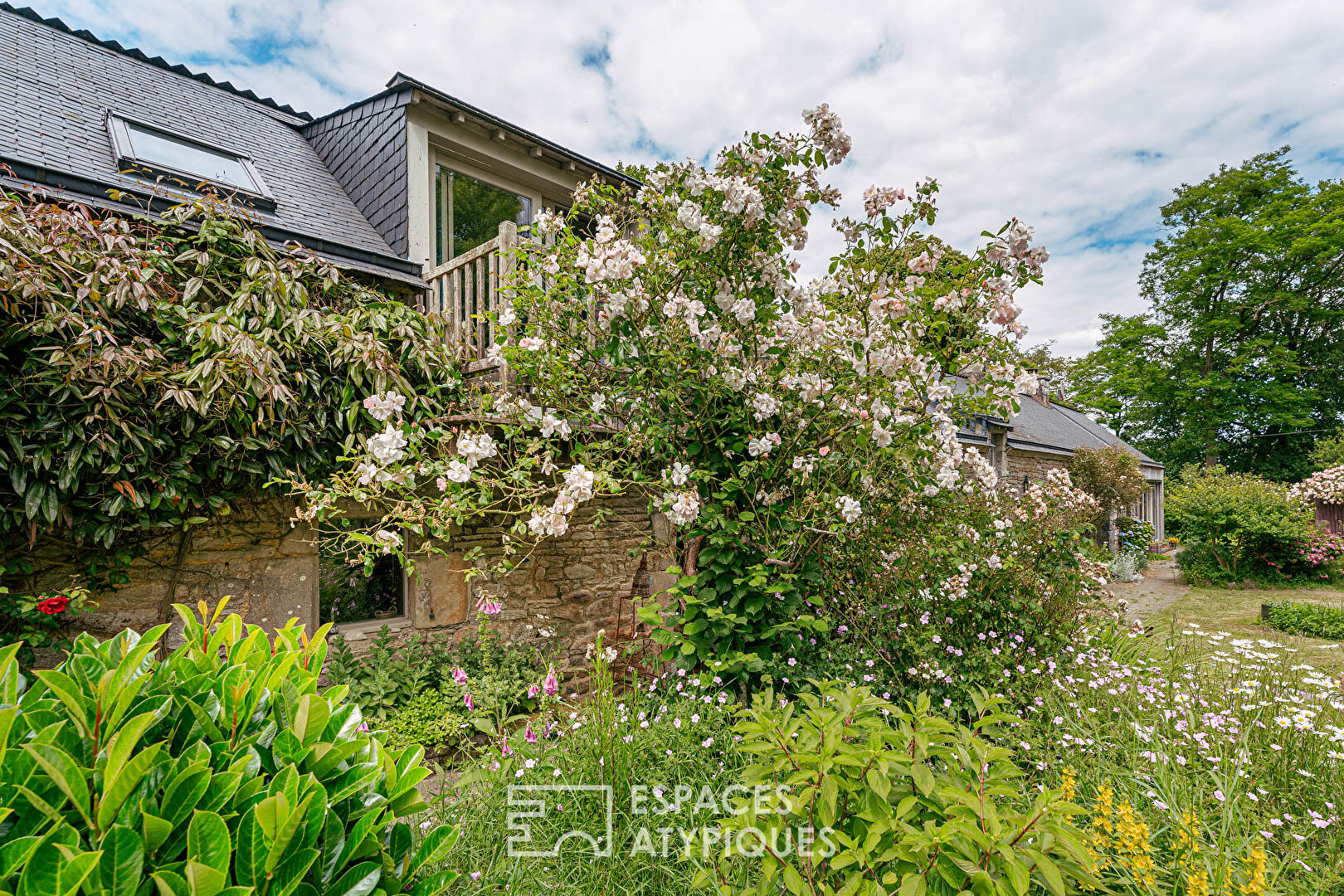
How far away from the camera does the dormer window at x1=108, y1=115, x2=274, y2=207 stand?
14.9ft

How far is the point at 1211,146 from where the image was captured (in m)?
18.7

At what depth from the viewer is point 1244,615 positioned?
324 inches

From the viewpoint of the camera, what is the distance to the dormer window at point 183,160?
14.9ft

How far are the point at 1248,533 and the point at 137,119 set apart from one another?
696 inches

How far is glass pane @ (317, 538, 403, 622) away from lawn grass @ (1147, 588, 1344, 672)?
6559 mm

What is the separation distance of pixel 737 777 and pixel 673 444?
5.77ft

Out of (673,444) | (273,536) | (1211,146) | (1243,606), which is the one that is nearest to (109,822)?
(673,444)

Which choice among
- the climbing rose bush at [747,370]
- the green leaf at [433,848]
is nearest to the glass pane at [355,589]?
the climbing rose bush at [747,370]

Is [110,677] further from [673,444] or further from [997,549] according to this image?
[997,549]

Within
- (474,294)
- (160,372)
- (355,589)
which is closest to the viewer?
(160,372)

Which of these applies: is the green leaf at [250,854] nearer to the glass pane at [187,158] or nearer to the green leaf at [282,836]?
the green leaf at [282,836]

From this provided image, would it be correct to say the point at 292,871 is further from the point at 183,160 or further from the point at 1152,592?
the point at 1152,592

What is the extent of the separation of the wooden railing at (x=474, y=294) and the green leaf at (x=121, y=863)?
10.7 ft

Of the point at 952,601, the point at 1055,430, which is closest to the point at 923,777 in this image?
the point at 952,601
